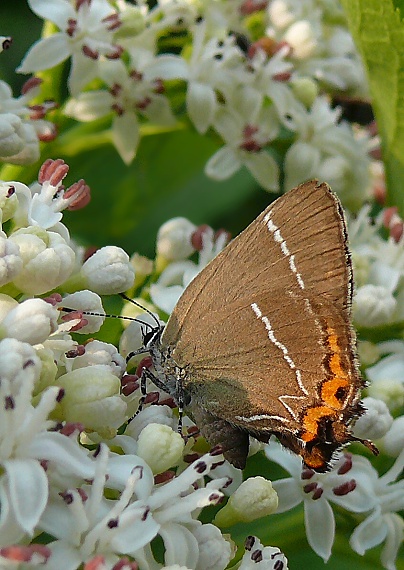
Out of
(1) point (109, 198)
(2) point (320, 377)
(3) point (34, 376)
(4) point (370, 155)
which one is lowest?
(1) point (109, 198)

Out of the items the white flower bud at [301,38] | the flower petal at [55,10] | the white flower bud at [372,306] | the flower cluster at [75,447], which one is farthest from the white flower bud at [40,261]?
the white flower bud at [301,38]

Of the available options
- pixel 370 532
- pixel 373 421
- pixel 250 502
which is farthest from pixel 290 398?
pixel 370 532

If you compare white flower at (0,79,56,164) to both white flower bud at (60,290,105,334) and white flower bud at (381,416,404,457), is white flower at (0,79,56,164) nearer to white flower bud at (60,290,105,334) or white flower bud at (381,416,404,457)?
white flower bud at (60,290,105,334)

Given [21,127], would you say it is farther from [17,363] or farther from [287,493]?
[287,493]

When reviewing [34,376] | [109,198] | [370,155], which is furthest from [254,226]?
[109,198]

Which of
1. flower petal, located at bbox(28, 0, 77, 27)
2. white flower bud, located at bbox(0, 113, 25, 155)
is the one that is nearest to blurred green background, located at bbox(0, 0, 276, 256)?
flower petal, located at bbox(28, 0, 77, 27)

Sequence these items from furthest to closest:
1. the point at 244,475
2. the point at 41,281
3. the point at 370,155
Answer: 1. the point at 370,155
2. the point at 244,475
3. the point at 41,281

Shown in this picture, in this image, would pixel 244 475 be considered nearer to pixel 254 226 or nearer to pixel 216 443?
pixel 216 443
